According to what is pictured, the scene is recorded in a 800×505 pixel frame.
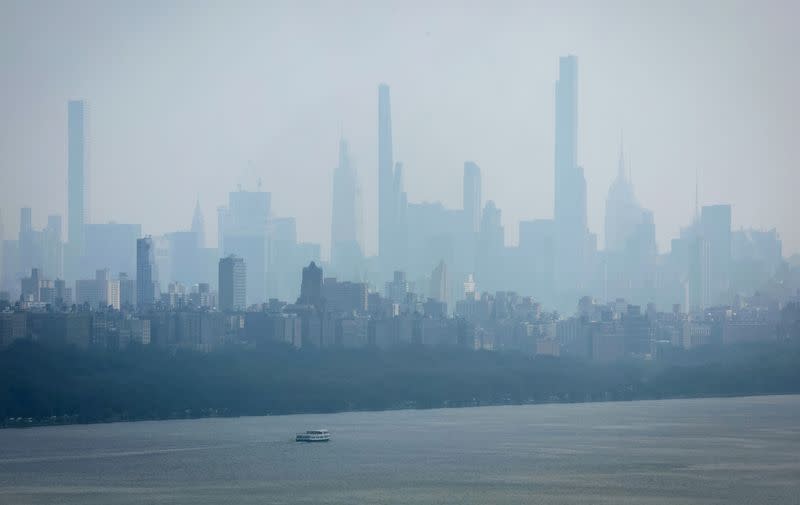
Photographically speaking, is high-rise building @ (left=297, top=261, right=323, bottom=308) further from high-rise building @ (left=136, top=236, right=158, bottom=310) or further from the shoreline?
the shoreline

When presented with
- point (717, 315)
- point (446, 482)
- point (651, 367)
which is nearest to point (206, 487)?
point (446, 482)

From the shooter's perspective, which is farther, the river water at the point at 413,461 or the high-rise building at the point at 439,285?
the high-rise building at the point at 439,285

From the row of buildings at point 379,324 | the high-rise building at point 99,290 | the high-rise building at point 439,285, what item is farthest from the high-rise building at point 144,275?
the high-rise building at point 439,285

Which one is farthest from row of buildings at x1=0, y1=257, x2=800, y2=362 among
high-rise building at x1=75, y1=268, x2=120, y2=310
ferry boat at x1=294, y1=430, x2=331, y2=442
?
ferry boat at x1=294, y1=430, x2=331, y2=442

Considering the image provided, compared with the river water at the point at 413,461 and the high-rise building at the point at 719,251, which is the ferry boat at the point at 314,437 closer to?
the river water at the point at 413,461

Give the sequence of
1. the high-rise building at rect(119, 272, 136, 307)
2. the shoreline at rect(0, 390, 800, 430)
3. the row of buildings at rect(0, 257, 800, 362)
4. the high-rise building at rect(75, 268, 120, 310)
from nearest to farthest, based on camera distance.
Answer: the shoreline at rect(0, 390, 800, 430) → the row of buildings at rect(0, 257, 800, 362) → the high-rise building at rect(75, 268, 120, 310) → the high-rise building at rect(119, 272, 136, 307)

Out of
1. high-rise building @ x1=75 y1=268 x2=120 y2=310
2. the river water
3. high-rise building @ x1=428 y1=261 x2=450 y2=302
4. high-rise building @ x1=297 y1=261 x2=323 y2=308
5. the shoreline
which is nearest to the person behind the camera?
the river water

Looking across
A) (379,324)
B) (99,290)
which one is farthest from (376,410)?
(99,290)
